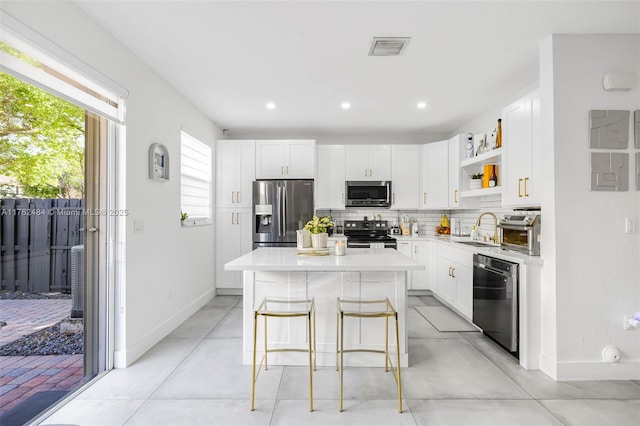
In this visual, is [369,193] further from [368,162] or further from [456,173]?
[456,173]

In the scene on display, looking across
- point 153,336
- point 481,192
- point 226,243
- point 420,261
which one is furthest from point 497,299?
point 226,243

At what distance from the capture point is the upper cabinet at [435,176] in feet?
16.1

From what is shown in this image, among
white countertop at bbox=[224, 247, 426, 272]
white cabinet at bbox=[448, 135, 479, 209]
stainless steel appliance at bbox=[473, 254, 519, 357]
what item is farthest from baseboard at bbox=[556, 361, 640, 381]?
white cabinet at bbox=[448, 135, 479, 209]

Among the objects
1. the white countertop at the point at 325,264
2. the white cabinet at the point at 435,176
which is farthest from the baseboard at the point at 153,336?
the white cabinet at the point at 435,176

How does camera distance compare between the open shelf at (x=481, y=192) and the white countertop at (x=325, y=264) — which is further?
the open shelf at (x=481, y=192)

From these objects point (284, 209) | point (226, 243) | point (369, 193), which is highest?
point (369, 193)

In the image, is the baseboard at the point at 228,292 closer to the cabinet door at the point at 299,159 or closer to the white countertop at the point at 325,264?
the cabinet door at the point at 299,159

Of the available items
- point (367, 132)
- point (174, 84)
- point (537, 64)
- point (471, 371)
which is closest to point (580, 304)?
point (471, 371)

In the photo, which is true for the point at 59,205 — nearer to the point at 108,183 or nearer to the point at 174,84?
the point at 108,183

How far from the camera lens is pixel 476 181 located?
426 cm

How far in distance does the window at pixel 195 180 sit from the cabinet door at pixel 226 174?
221mm

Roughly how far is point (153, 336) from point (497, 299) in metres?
3.22

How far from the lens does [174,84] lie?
3469mm

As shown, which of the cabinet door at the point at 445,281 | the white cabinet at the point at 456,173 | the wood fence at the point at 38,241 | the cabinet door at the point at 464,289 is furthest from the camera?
the white cabinet at the point at 456,173
